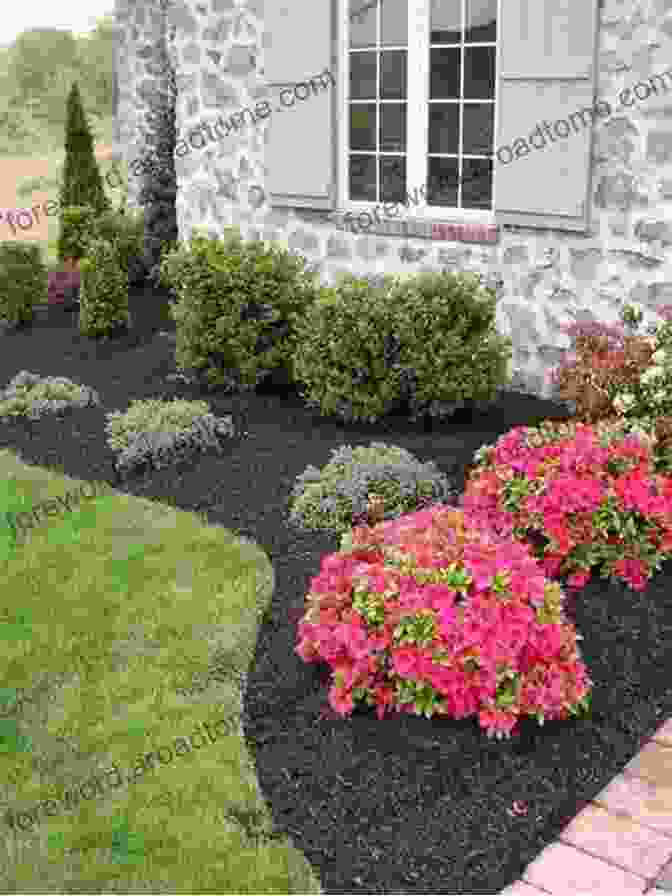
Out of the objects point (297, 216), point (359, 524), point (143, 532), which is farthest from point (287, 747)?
point (297, 216)

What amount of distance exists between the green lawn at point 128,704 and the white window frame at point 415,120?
117 inches

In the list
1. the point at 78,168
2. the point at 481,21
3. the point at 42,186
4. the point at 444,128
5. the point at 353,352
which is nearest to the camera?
the point at 353,352

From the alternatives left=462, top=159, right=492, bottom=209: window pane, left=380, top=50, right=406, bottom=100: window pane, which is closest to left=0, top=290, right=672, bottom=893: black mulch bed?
left=462, top=159, right=492, bottom=209: window pane

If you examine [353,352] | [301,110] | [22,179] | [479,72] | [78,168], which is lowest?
[353,352]

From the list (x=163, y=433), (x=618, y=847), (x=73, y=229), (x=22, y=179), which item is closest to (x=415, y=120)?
(x=163, y=433)

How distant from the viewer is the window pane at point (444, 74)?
701cm

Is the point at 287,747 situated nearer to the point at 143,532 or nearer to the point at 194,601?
the point at 194,601

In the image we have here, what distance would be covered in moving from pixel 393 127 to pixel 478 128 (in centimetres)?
67

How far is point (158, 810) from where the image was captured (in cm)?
344

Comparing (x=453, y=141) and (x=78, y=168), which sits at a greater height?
(x=453, y=141)

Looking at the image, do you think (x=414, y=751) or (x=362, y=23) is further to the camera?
(x=362, y=23)

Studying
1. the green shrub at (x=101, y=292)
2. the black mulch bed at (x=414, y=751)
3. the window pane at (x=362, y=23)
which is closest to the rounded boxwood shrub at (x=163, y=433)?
the black mulch bed at (x=414, y=751)

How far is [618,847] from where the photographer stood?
10.5ft

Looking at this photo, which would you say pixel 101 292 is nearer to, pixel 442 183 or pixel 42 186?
pixel 442 183
